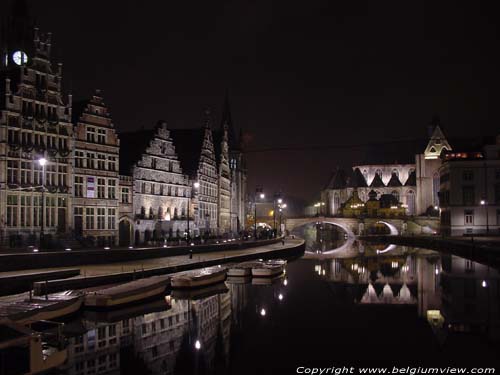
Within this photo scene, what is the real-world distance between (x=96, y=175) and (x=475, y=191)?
162 ft

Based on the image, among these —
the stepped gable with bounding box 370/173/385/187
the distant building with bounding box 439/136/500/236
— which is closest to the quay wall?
the distant building with bounding box 439/136/500/236

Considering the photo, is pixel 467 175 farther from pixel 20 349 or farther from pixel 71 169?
pixel 20 349

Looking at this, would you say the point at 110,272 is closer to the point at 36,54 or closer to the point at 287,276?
the point at 287,276

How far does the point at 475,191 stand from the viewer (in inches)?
2960

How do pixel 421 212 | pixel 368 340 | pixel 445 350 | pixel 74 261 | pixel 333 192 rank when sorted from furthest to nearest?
1. pixel 333 192
2. pixel 421 212
3. pixel 74 261
4. pixel 368 340
5. pixel 445 350

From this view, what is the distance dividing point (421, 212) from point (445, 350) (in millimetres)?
118380

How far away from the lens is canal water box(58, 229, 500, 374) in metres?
18.5

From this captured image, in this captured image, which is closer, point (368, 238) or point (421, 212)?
point (368, 238)

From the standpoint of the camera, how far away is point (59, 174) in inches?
1736

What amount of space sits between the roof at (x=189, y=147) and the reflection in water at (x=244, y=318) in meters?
27.0

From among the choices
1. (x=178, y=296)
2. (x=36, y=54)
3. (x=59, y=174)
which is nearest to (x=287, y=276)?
(x=178, y=296)

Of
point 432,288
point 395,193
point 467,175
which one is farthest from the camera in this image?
point 395,193

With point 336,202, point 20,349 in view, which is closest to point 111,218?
point 20,349

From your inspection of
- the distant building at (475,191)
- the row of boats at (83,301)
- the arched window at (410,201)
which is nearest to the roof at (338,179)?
Result: the arched window at (410,201)
